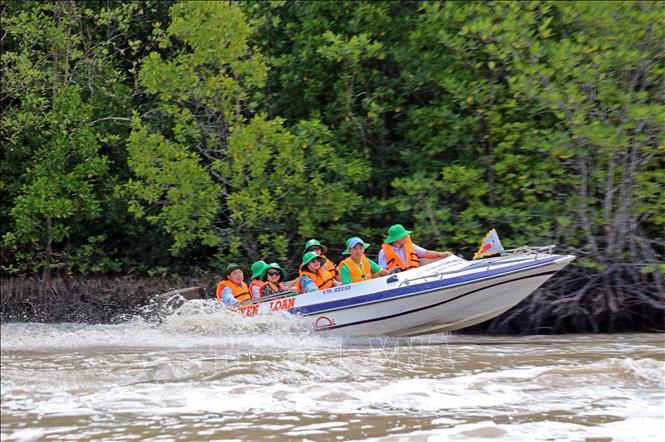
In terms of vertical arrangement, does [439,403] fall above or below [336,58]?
below

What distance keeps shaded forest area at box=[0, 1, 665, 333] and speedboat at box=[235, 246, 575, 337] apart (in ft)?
4.99

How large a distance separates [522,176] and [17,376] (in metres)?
7.25

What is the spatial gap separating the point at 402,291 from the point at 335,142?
4.02 metres

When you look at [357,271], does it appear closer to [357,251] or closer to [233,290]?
[357,251]

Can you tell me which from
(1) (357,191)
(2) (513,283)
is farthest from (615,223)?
(1) (357,191)

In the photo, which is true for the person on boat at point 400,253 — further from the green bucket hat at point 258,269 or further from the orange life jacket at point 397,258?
the green bucket hat at point 258,269

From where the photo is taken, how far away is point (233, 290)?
11102mm

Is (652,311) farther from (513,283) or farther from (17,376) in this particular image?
(17,376)

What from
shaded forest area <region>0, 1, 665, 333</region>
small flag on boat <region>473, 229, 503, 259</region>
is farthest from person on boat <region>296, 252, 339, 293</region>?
shaded forest area <region>0, 1, 665, 333</region>

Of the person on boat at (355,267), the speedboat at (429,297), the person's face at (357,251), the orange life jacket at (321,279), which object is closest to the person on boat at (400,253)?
the person on boat at (355,267)

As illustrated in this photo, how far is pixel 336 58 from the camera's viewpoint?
512 inches

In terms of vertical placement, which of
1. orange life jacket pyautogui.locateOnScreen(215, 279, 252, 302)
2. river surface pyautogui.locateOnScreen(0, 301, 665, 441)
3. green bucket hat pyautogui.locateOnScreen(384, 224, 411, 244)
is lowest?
river surface pyautogui.locateOnScreen(0, 301, 665, 441)

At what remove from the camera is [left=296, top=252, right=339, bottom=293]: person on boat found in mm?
10633

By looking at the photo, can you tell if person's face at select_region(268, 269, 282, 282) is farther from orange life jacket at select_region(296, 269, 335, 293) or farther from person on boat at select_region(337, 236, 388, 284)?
person on boat at select_region(337, 236, 388, 284)
